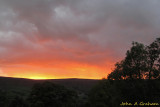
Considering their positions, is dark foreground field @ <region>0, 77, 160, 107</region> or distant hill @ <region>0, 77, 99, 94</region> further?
distant hill @ <region>0, 77, 99, 94</region>

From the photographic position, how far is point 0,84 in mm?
156500

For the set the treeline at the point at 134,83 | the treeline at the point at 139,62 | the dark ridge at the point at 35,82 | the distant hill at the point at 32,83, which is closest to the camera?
the treeline at the point at 134,83

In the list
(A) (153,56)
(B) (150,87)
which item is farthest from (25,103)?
(B) (150,87)

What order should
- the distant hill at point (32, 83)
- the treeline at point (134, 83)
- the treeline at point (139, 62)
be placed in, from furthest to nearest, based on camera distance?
the distant hill at point (32, 83), the treeline at point (139, 62), the treeline at point (134, 83)

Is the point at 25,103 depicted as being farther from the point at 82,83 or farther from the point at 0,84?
the point at 82,83

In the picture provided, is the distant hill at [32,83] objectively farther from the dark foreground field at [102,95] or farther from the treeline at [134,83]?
the treeline at [134,83]

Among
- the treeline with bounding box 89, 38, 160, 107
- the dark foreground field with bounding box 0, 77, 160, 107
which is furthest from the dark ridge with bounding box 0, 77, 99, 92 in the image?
the treeline with bounding box 89, 38, 160, 107

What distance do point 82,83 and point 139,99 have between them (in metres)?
152

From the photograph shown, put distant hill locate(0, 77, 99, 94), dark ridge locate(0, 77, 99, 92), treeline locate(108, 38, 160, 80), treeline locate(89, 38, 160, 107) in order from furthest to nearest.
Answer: dark ridge locate(0, 77, 99, 92), distant hill locate(0, 77, 99, 94), treeline locate(108, 38, 160, 80), treeline locate(89, 38, 160, 107)

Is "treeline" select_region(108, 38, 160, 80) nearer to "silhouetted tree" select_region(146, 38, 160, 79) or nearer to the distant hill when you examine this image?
"silhouetted tree" select_region(146, 38, 160, 79)

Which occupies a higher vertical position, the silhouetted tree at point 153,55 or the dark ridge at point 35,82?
the silhouetted tree at point 153,55

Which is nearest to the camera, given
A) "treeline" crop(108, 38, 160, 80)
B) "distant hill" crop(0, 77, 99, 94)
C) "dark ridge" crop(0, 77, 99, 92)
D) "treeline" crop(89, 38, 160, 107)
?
"treeline" crop(89, 38, 160, 107)

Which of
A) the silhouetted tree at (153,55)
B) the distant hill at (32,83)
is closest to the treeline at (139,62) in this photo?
the silhouetted tree at (153,55)

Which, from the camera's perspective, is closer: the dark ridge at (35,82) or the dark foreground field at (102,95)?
the dark foreground field at (102,95)
